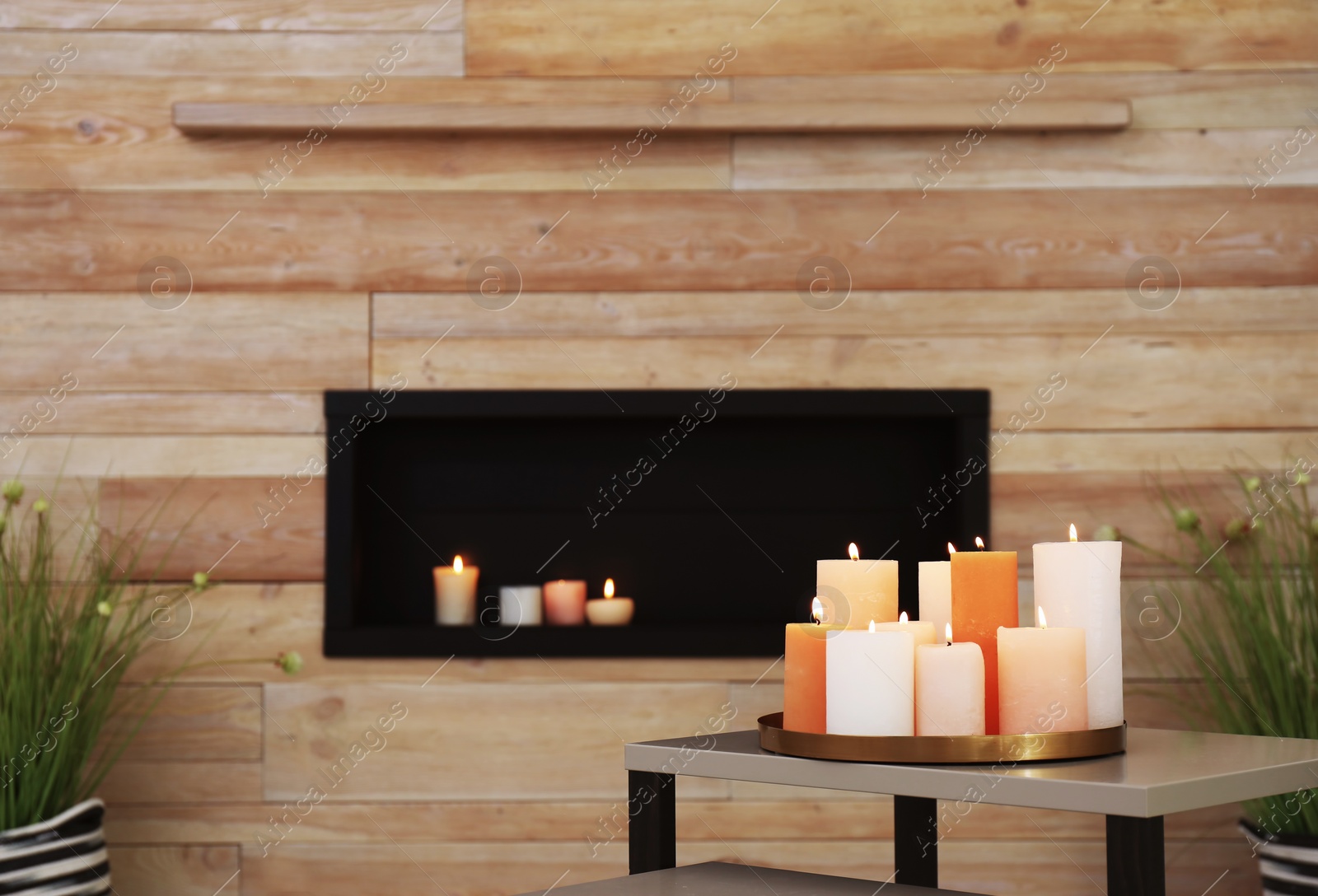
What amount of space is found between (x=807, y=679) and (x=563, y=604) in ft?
5.28

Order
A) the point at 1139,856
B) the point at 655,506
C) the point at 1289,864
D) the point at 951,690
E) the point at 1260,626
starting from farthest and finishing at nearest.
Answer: the point at 655,506, the point at 1260,626, the point at 1289,864, the point at 951,690, the point at 1139,856

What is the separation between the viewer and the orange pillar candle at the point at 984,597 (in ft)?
2.90

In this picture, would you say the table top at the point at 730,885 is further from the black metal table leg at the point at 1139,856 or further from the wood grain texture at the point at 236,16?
the wood grain texture at the point at 236,16

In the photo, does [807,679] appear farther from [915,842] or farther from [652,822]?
[915,842]

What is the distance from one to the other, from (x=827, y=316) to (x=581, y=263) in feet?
1.59

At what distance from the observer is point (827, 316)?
2381mm

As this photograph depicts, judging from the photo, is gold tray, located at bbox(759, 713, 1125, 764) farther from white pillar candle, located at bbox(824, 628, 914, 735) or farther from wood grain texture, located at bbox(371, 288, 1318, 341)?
wood grain texture, located at bbox(371, 288, 1318, 341)

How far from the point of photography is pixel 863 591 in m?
0.93

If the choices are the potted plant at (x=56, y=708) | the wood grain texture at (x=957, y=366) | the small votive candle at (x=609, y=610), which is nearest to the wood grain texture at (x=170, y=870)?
the potted plant at (x=56, y=708)

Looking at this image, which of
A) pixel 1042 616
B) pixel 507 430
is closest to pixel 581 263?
pixel 507 430

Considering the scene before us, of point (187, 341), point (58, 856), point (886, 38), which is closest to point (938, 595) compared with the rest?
point (58, 856)

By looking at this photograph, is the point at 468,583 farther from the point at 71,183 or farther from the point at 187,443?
the point at 71,183

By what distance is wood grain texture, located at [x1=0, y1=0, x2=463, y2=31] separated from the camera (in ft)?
7.93

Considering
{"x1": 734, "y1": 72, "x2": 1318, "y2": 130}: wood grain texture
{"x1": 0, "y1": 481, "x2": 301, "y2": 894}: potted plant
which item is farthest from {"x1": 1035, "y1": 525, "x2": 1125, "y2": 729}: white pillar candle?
{"x1": 734, "y1": 72, "x2": 1318, "y2": 130}: wood grain texture
